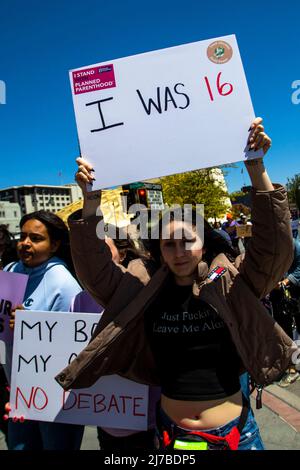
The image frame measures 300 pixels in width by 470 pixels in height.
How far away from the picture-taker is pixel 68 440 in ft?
7.51

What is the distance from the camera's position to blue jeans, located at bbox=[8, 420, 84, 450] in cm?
224

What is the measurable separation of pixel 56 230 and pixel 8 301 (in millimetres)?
550

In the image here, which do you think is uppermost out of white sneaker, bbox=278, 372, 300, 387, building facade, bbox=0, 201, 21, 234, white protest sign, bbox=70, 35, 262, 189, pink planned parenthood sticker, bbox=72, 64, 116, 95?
building facade, bbox=0, 201, 21, 234

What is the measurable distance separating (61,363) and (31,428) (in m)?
0.48

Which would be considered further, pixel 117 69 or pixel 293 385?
pixel 293 385

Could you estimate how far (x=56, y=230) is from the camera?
2586 mm

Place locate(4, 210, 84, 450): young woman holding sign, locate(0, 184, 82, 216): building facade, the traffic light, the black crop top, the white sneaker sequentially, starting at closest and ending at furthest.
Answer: the black crop top → locate(4, 210, 84, 450): young woman holding sign → the white sneaker → the traffic light → locate(0, 184, 82, 216): building facade

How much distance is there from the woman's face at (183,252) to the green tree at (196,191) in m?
24.6

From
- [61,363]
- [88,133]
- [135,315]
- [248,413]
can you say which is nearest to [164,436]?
[248,413]

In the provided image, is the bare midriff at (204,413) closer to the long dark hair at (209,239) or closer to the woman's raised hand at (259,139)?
the long dark hair at (209,239)

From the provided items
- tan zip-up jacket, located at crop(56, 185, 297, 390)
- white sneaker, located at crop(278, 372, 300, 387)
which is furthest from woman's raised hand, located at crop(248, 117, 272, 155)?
white sneaker, located at crop(278, 372, 300, 387)

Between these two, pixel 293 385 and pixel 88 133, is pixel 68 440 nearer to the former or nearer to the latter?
pixel 88 133

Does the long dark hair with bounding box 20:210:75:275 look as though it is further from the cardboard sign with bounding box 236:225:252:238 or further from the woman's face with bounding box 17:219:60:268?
the cardboard sign with bounding box 236:225:252:238

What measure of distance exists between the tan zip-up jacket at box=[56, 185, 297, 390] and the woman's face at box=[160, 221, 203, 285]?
5 centimetres
